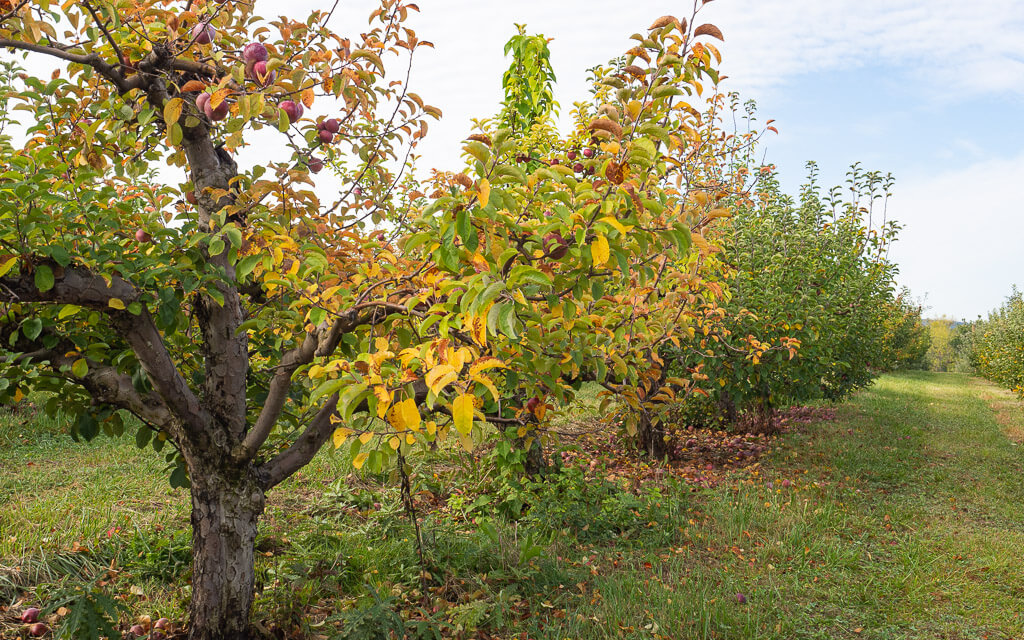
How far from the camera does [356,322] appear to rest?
2434 millimetres

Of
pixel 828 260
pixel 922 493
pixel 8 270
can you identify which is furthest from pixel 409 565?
pixel 828 260

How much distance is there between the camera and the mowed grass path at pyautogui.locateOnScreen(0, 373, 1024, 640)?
3568 mm

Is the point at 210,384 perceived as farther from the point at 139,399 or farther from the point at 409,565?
the point at 409,565

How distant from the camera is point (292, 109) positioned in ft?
8.09

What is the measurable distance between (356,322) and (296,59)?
125 centimetres

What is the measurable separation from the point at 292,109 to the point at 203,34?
0.54m

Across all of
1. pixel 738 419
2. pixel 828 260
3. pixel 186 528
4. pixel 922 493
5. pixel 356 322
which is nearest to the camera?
pixel 356 322

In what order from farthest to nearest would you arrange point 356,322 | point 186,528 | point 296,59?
point 186,528
point 296,59
point 356,322

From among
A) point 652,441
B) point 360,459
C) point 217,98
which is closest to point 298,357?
point 360,459

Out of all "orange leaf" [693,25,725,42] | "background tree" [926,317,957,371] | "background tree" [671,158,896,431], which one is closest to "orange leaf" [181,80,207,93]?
"orange leaf" [693,25,725,42]

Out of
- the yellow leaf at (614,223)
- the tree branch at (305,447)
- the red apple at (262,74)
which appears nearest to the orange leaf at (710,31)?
the yellow leaf at (614,223)

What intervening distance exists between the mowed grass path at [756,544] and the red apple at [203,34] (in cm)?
288

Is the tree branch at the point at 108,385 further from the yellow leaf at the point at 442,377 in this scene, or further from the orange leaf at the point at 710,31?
the orange leaf at the point at 710,31

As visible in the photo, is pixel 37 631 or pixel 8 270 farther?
pixel 37 631
